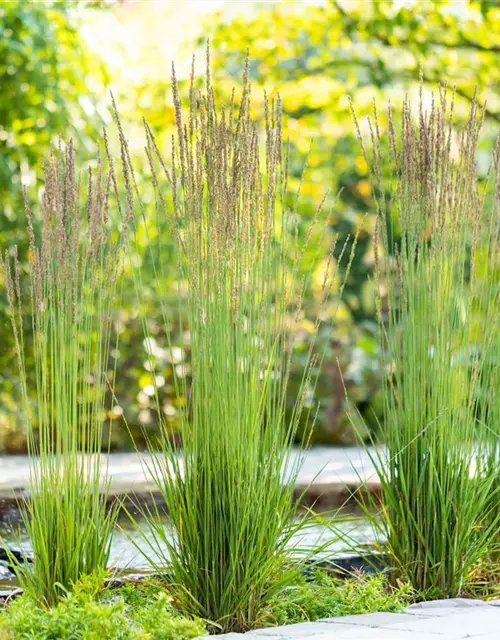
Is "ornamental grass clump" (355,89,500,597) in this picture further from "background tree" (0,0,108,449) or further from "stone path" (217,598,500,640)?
"background tree" (0,0,108,449)

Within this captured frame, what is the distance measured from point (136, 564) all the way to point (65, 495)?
1.12 m

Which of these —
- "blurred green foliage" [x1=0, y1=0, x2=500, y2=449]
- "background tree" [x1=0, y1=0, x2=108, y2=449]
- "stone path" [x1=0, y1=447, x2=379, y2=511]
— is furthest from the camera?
"blurred green foliage" [x1=0, y1=0, x2=500, y2=449]

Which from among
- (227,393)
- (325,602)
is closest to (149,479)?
(325,602)

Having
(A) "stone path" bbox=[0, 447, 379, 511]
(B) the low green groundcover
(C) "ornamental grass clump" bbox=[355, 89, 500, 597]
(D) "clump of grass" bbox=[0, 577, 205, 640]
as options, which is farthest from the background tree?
(D) "clump of grass" bbox=[0, 577, 205, 640]

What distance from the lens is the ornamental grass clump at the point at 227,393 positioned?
2426 millimetres

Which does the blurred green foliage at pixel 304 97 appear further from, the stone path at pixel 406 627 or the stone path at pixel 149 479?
the stone path at pixel 406 627

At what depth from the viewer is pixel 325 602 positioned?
2.63 metres

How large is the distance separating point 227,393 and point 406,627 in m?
0.71

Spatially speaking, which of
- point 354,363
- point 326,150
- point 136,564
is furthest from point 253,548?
point 326,150

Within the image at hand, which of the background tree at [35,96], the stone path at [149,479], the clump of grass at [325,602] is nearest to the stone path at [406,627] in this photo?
the clump of grass at [325,602]

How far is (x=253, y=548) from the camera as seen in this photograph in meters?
2.44

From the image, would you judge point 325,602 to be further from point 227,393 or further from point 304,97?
point 304,97

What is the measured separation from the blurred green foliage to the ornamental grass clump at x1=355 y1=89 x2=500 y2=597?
343 centimetres

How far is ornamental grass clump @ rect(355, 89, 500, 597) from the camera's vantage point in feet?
9.16
